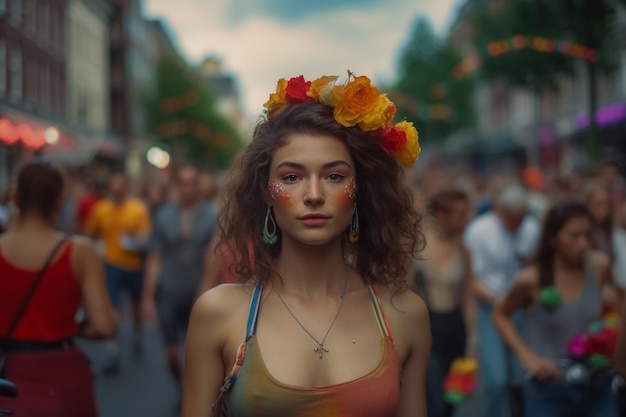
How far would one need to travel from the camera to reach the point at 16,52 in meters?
36.0

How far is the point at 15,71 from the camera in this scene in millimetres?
36031

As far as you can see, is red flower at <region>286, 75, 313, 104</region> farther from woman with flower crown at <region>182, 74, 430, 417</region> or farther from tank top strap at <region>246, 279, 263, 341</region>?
tank top strap at <region>246, 279, 263, 341</region>

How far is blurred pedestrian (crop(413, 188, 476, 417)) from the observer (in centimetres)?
591


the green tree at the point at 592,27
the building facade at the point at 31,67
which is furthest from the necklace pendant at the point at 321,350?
the building facade at the point at 31,67

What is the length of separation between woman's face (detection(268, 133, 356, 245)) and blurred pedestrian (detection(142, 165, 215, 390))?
200 inches

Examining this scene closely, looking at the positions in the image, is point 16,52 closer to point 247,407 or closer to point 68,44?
point 68,44

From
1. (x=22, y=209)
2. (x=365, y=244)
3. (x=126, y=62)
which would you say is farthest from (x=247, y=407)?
(x=126, y=62)

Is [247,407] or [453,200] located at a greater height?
[453,200]

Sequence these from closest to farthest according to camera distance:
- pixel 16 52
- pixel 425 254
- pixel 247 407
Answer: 1. pixel 247 407
2. pixel 425 254
3. pixel 16 52

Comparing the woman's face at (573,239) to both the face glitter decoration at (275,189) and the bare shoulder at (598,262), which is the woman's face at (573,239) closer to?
the bare shoulder at (598,262)

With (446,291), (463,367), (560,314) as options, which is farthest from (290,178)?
(446,291)

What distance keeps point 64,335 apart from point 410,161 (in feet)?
6.34

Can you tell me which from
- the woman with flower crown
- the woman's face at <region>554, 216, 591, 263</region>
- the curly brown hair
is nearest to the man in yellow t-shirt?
the woman's face at <region>554, 216, 591, 263</region>

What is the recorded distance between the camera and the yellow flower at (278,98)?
2.87 metres
